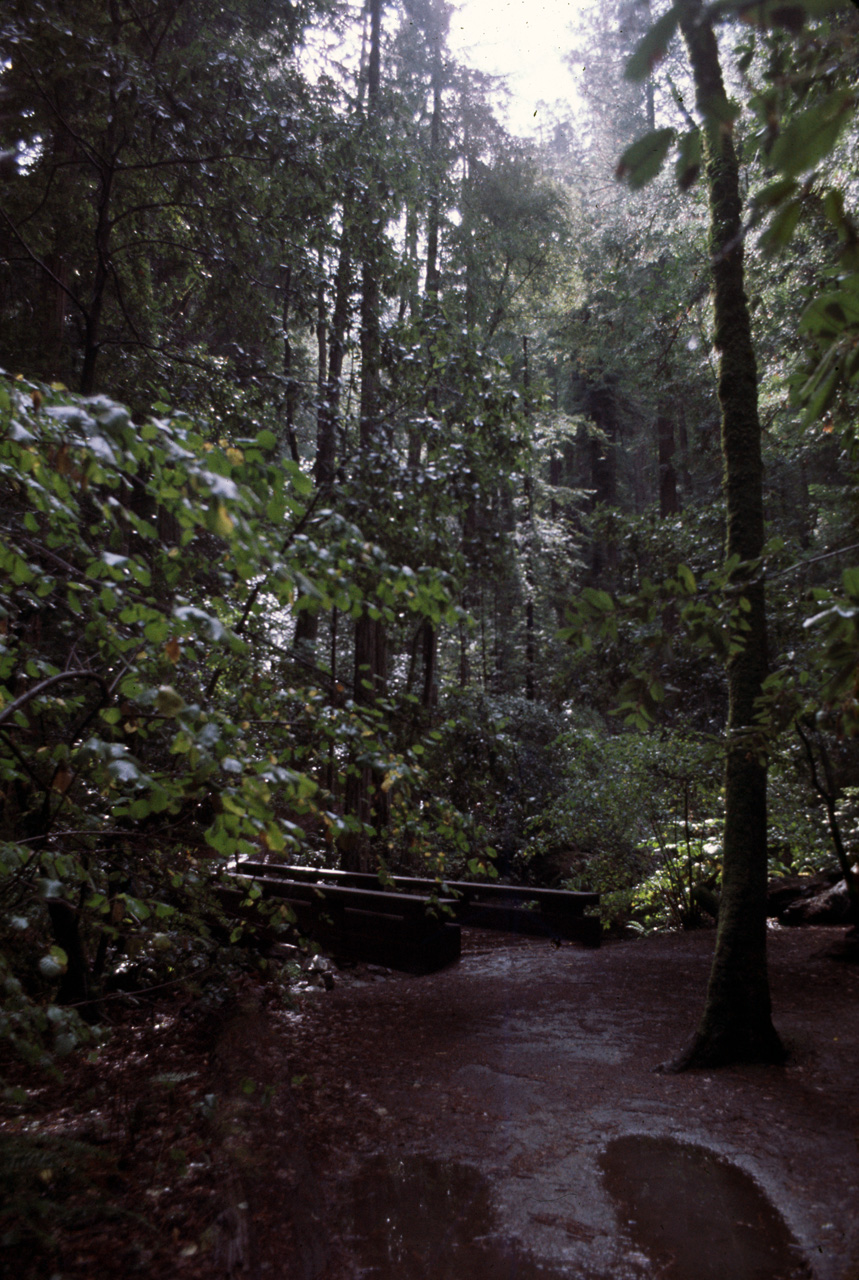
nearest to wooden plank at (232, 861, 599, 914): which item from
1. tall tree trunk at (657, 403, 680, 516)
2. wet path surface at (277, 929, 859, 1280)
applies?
wet path surface at (277, 929, 859, 1280)

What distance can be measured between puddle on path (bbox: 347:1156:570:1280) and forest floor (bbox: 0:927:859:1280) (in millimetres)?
11

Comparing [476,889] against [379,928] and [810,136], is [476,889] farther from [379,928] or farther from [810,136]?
[810,136]

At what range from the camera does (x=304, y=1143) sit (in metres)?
3.81

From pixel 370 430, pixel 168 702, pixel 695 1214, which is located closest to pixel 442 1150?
pixel 695 1214

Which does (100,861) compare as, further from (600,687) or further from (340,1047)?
(600,687)

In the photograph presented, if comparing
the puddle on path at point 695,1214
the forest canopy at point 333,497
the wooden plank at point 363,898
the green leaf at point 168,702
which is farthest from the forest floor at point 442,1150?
the green leaf at point 168,702

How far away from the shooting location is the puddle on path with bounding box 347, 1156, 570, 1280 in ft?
9.18

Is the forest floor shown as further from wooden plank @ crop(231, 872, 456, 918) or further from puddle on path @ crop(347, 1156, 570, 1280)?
wooden plank @ crop(231, 872, 456, 918)

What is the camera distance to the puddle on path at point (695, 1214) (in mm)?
2729

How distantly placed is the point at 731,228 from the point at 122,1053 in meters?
6.90

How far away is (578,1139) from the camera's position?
3.76m

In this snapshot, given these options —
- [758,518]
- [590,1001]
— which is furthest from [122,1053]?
[758,518]

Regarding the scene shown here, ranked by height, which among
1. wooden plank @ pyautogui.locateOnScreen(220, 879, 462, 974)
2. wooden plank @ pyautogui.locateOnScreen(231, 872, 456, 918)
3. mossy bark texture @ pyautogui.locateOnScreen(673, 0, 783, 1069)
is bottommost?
wooden plank @ pyautogui.locateOnScreen(220, 879, 462, 974)

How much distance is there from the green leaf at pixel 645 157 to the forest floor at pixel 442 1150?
3084mm
